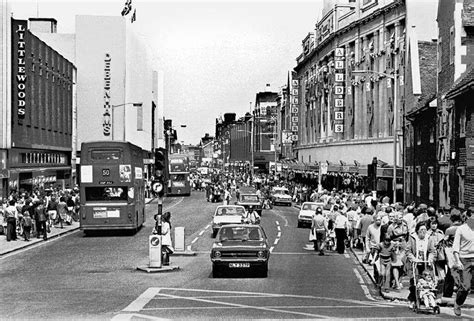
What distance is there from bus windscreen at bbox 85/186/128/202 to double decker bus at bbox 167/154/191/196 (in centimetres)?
4592

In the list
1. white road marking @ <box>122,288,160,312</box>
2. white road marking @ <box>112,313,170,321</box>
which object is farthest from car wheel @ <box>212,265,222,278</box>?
white road marking @ <box>112,313,170,321</box>

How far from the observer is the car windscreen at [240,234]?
2419 centimetres

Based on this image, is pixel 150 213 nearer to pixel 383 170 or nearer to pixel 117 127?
pixel 383 170

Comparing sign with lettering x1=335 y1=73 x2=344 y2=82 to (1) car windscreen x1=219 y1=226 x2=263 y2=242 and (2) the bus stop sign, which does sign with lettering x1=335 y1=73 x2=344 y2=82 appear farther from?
(1) car windscreen x1=219 y1=226 x2=263 y2=242

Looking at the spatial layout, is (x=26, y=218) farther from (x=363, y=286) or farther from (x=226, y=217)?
(x=363, y=286)

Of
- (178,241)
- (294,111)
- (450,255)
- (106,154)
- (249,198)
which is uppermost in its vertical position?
(294,111)

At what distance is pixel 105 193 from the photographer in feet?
123

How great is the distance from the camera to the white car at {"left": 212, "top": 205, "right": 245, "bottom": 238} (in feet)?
123

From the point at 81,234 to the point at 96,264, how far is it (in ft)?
48.8

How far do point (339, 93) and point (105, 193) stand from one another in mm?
51382

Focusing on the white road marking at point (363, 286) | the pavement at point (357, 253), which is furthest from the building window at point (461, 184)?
the white road marking at point (363, 286)

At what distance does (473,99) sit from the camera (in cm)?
2920

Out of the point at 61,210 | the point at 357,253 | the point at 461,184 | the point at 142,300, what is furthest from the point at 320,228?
the point at 61,210

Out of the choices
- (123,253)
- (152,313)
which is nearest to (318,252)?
(123,253)
